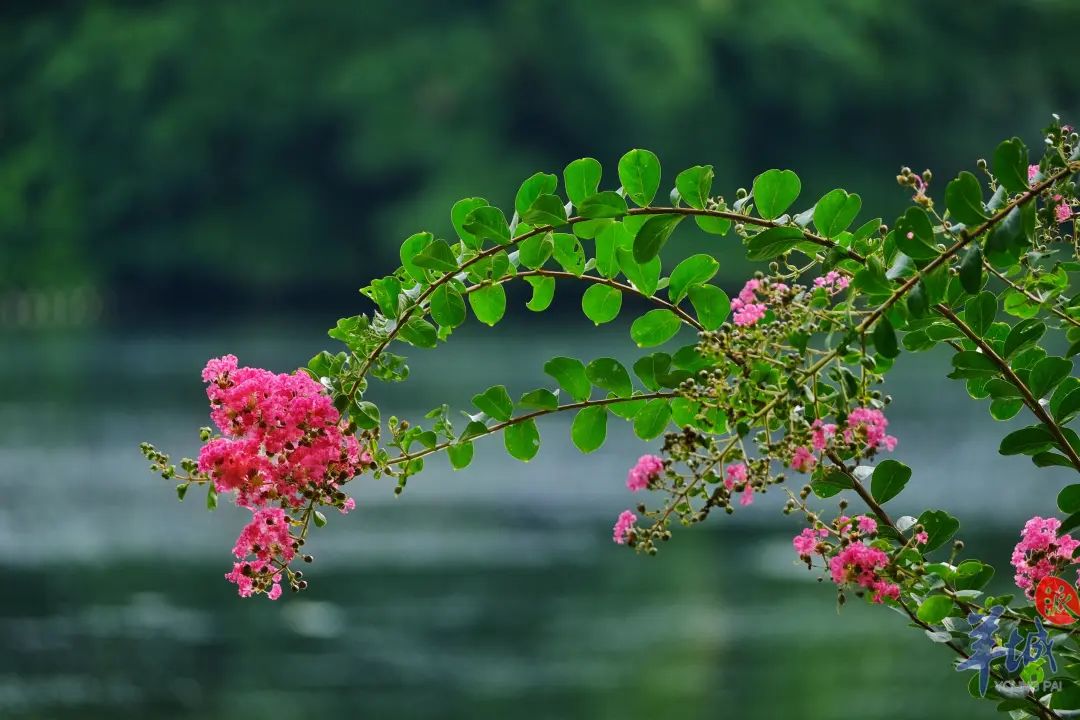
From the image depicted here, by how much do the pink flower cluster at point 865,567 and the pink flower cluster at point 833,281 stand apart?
9.8 inches

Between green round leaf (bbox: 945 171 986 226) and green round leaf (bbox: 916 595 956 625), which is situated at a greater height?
green round leaf (bbox: 945 171 986 226)

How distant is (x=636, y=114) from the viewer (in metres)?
47.9

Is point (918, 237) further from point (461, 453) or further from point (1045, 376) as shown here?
point (461, 453)

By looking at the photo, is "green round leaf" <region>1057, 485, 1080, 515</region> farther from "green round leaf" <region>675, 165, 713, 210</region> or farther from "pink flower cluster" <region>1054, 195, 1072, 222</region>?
"green round leaf" <region>675, 165, 713, 210</region>

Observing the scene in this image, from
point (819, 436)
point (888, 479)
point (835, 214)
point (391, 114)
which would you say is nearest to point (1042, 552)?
point (888, 479)

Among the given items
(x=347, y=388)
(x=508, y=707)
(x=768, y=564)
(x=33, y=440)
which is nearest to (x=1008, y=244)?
(x=347, y=388)

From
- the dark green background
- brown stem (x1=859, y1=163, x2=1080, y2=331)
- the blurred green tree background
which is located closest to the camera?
brown stem (x1=859, y1=163, x2=1080, y2=331)

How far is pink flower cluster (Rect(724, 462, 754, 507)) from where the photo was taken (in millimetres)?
1618

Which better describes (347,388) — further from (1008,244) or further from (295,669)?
(295,669)

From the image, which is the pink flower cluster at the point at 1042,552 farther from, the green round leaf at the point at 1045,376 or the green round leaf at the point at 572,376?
the green round leaf at the point at 572,376

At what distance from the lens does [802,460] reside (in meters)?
1.56

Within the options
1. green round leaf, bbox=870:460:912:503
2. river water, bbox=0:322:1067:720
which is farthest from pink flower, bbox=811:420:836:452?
river water, bbox=0:322:1067:720

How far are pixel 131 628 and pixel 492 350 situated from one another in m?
22.9

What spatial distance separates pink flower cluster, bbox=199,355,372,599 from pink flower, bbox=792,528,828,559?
0.42 metres
